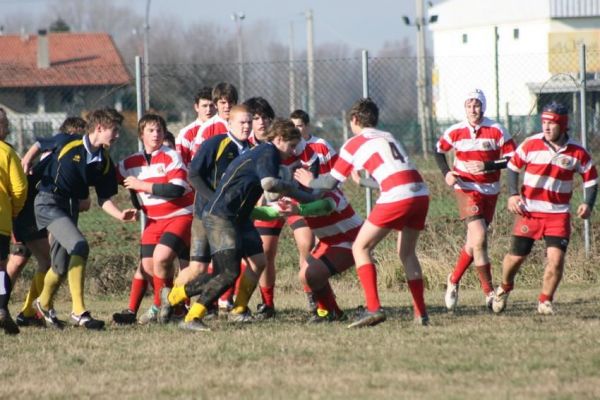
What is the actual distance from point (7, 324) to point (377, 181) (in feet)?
10.5

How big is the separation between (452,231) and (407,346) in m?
6.33

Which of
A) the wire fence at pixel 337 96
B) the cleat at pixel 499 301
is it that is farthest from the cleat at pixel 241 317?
the wire fence at pixel 337 96

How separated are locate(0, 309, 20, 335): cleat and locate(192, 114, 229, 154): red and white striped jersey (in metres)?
2.38

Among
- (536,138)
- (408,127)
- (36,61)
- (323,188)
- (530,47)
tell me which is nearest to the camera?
(323,188)

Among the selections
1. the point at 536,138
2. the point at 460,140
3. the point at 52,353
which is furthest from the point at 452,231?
the point at 52,353

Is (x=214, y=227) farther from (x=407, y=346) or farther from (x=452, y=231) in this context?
(x=452, y=231)

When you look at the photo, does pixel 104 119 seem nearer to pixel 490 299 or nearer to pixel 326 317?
pixel 326 317

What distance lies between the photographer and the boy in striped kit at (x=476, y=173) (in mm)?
11219

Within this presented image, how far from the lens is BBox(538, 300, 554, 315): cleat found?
10.2 metres

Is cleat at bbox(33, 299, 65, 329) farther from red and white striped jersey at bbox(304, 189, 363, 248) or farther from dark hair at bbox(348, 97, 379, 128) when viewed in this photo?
dark hair at bbox(348, 97, 379, 128)

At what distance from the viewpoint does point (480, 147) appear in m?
11.3

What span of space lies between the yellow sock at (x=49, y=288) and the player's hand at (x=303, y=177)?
93.7 inches

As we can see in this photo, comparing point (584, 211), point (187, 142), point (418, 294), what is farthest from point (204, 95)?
point (584, 211)

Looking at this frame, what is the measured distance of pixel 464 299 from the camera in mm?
12102
